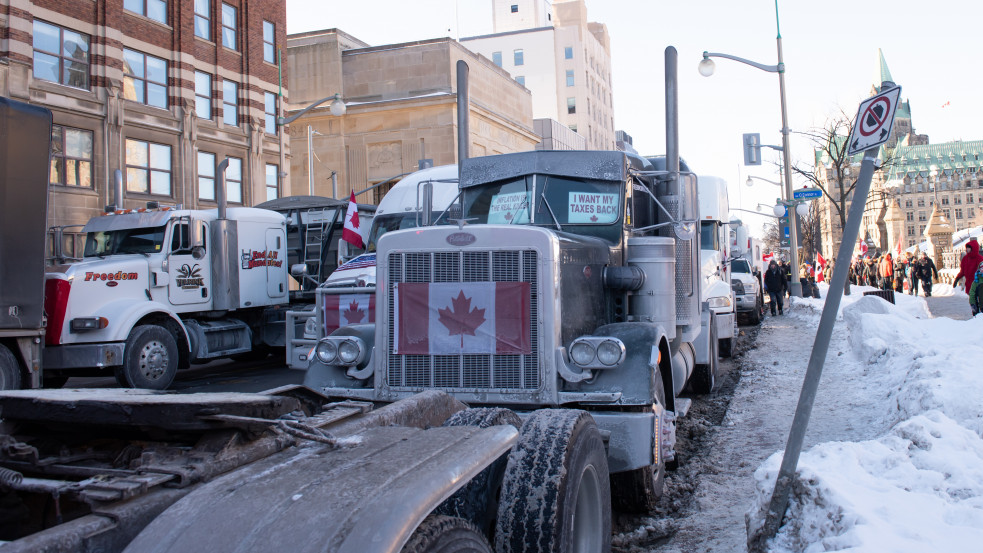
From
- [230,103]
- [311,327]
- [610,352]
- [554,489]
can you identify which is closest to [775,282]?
[311,327]

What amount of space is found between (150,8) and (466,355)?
88.2 feet

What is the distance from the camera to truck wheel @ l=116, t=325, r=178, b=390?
10664mm

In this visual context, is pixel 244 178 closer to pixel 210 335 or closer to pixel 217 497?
pixel 210 335

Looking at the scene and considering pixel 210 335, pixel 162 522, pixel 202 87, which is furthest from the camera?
pixel 202 87

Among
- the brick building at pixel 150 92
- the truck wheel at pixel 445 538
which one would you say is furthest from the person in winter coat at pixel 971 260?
the brick building at pixel 150 92

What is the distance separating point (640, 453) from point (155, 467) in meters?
3.05

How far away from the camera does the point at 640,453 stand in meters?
4.66

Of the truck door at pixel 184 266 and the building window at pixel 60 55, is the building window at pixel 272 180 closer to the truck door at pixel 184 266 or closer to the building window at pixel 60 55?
the building window at pixel 60 55

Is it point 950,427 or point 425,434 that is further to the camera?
point 950,427

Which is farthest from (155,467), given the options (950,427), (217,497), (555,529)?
(950,427)

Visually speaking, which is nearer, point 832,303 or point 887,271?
point 832,303

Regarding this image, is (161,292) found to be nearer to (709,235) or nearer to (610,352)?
(610,352)

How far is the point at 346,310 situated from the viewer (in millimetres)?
10297

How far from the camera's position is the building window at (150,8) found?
84.8ft
